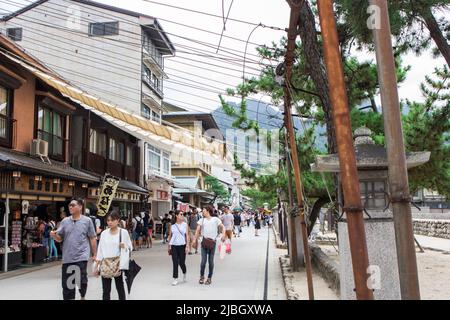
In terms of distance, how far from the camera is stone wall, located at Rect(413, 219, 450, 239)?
80.2 feet

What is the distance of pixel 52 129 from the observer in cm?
1683

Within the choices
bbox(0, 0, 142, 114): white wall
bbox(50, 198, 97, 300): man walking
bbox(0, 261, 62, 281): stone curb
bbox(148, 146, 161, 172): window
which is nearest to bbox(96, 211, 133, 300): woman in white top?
bbox(50, 198, 97, 300): man walking

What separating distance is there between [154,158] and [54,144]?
14.6m

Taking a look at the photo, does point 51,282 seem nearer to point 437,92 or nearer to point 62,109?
point 62,109

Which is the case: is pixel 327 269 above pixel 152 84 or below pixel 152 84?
below

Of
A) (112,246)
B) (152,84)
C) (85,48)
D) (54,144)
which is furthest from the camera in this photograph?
(152,84)

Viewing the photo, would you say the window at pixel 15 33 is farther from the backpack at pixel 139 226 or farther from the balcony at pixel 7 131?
the balcony at pixel 7 131

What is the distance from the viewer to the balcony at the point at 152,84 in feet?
92.6

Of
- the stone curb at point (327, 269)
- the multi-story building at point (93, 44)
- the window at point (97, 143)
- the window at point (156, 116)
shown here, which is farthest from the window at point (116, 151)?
the stone curb at point (327, 269)

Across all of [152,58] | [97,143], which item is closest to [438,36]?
[97,143]

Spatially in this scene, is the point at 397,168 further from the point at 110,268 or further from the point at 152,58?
the point at 152,58

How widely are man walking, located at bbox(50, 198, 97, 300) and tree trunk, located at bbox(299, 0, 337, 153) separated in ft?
14.0
